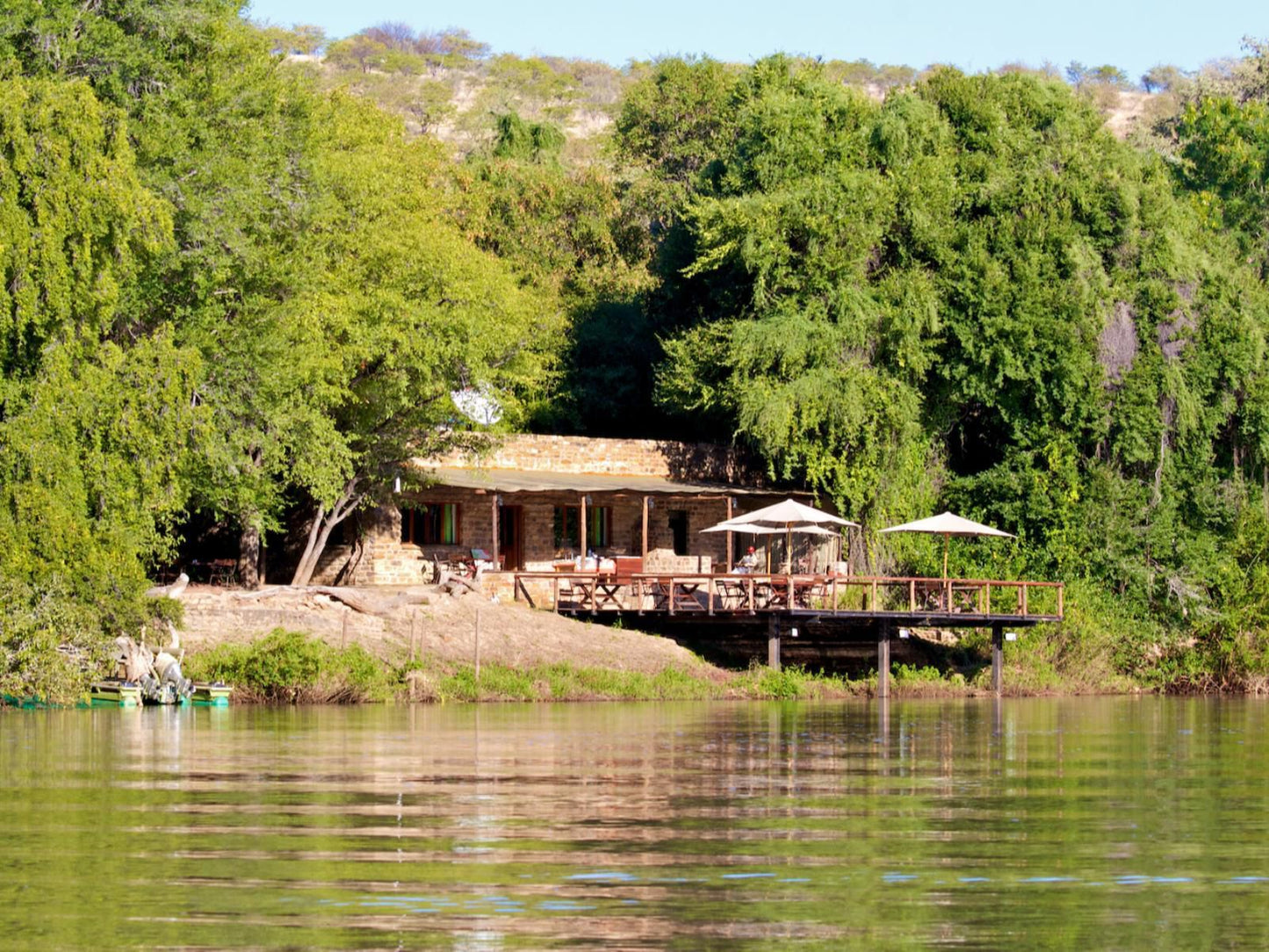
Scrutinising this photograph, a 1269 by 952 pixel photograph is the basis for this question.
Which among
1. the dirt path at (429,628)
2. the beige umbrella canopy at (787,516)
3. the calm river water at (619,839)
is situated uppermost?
the beige umbrella canopy at (787,516)

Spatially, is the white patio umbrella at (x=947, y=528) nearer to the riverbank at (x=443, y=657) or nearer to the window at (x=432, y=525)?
the riverbank at (x=443, y=657)

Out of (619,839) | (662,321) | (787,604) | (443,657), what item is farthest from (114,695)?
(662,321)

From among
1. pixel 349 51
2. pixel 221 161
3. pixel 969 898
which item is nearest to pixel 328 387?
pixel 221 161

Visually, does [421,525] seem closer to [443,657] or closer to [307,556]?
[307,556]

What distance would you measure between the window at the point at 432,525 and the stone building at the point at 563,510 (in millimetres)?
19

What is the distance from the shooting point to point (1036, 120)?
45.7 meters

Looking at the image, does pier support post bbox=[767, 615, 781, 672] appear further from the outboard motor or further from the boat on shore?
the outboard motor

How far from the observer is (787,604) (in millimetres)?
37656

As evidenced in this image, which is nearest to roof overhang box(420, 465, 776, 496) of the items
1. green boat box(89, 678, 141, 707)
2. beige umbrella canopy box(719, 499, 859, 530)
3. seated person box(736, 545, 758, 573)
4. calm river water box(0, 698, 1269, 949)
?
seated person box(736, 545, 758, 573)

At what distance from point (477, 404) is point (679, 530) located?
256 inches

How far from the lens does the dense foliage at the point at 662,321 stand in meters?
29.5

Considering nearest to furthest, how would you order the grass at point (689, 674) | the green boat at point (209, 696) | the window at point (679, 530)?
the green boat at point (209, 696)
the grass at point (689, 674)
the window at point (679, 530)

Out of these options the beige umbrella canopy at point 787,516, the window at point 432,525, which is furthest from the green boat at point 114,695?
the window at point 432,525

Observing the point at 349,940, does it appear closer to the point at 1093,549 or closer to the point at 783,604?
the point at 783,604
